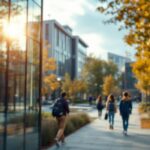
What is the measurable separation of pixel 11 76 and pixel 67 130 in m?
9.31

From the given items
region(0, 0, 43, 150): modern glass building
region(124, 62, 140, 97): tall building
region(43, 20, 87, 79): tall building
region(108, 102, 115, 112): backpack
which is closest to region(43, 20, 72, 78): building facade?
region(43, 20, 87, 79): tall building

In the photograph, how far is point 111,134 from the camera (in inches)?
850

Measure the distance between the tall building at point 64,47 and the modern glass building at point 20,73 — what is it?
84160mm

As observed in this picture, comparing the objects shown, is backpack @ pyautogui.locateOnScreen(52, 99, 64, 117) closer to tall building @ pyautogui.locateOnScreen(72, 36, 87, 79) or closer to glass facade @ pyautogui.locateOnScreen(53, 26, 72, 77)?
glass facade @ pyautogui.locateOnScreen(53, 26, 72, 77)

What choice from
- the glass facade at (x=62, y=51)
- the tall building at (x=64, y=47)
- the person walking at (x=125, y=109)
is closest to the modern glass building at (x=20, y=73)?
the person walking at (x=125, y=109)

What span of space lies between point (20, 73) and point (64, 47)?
355 ft

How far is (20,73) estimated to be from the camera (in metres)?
13.5

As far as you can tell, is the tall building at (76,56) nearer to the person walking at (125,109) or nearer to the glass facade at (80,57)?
the glass facade at (80,57)

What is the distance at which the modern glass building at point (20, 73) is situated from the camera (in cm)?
1250

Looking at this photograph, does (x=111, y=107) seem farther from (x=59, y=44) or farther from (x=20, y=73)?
(x=59, y=44)

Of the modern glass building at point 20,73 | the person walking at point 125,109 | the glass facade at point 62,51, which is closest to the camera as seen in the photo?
the modern glass building at point 20,73

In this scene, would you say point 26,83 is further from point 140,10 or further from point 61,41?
point 61,41

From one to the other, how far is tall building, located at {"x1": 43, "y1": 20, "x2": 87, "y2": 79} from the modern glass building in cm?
8416

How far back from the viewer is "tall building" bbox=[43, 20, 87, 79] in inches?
4154
